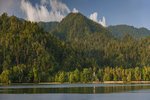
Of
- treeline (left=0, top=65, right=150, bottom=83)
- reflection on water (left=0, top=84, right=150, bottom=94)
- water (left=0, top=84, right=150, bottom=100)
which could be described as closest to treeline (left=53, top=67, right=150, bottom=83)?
treeline (left=0, top=65, right=150, bottom=83)

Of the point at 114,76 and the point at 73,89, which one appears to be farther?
the point at 114,76

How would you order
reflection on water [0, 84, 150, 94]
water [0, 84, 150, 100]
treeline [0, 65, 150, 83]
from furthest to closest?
treeline [0, 65, 150, 83]
reflection on water [0, 84, 150, 94]
water [0, 84, 150, 100]

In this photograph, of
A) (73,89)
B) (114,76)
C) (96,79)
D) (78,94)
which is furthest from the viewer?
(96,79)

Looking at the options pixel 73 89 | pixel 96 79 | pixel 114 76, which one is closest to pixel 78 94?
pixel 73 89

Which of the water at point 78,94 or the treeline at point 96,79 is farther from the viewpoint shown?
the treeline at point 96,79

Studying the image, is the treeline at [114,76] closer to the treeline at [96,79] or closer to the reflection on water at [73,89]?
the treeline at [96,79]

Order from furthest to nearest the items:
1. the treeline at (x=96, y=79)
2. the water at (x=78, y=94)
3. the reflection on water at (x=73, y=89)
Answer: the treeline at (x=96, y=79), the reflection on water at (x=73, y=89), the water at (x=78, y=94)

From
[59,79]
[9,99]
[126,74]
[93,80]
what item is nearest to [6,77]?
[59,79]

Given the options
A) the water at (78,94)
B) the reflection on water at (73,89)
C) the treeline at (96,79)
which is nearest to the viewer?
the water at (78,94)

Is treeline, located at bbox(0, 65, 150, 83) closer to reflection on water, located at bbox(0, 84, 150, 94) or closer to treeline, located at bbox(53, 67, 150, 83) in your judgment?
treeline, located at bbox(53, 67, 150, 83)

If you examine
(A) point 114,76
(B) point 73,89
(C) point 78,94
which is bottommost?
(C) point 78,94

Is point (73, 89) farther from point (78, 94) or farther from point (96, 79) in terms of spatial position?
point (96, 79)

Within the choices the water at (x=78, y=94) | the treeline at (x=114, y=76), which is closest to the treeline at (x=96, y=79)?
the treeline at (x=114, y=76)

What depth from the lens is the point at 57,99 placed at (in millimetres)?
67812
